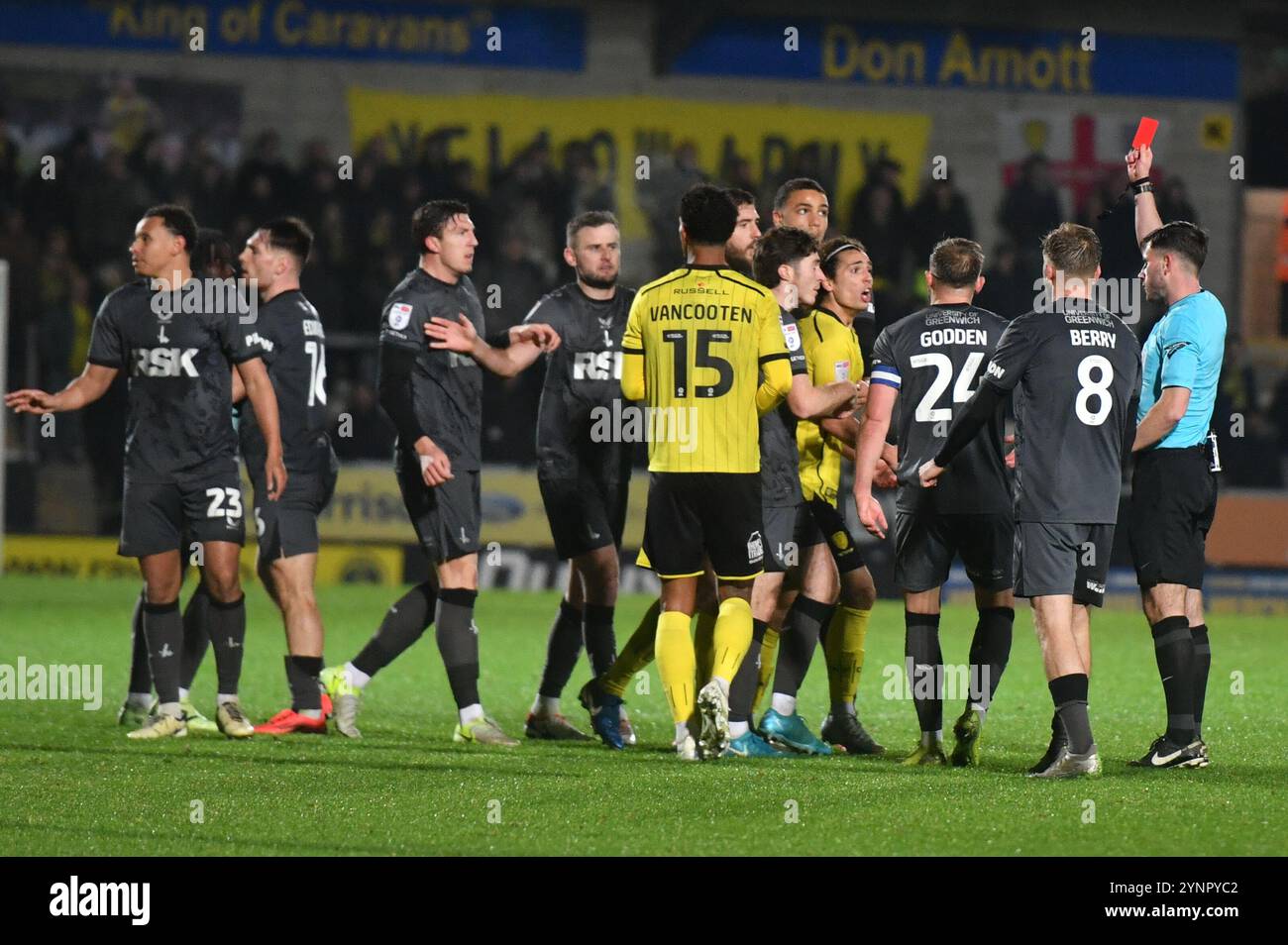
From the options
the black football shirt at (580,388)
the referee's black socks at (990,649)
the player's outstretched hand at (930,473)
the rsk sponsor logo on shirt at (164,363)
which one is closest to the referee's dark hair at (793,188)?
the black football shirt at (580,388)

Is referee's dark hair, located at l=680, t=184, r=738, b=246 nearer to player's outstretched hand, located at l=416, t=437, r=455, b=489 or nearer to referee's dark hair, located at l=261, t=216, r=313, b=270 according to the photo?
player's outstretched hand, located at l=416, t=437, r=455, b=489

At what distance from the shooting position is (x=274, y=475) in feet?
24.1

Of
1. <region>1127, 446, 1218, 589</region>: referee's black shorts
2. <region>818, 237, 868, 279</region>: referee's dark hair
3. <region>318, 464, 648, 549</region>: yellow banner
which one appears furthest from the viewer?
<region>318, 464, 648, 549</region>: yellow banner

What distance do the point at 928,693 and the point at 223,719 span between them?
2.83 metres

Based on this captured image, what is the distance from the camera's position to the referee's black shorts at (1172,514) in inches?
260

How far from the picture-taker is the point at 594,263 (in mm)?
7473

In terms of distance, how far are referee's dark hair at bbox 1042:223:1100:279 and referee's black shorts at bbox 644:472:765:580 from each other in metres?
1.30

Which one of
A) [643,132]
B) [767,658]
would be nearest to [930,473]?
[767,658]

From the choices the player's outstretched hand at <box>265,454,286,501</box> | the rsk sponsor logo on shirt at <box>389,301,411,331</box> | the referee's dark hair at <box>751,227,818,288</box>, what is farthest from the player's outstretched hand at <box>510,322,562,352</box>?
the player's outstretched hand at <box>265,454,286,501</box>

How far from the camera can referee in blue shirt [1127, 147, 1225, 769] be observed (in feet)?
21.5

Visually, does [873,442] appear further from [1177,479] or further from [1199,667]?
[1199,667]

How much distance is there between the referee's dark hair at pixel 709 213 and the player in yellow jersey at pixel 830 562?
0.85 meters

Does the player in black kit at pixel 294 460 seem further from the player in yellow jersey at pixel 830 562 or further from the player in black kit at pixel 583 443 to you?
the player in yellow jersey at pixel 830 562

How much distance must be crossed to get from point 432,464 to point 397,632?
0.80 meters
